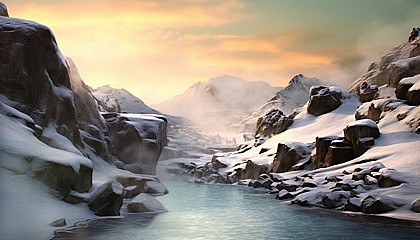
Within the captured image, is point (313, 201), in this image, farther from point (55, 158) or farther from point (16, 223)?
point (16, 223)

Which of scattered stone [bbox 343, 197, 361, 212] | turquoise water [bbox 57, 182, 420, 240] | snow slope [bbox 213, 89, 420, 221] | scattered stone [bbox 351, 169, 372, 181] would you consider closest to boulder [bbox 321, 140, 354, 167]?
snow slope [bbox 213, 89, 420, 221]

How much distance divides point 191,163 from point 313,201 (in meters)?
94.3

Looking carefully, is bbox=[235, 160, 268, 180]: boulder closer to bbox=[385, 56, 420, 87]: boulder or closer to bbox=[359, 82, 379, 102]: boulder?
bbox=[385, 56, 420, 87]: boulder

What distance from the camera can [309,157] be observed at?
6988 cm

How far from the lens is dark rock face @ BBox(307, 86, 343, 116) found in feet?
343

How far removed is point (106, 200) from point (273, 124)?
94580 millimetres

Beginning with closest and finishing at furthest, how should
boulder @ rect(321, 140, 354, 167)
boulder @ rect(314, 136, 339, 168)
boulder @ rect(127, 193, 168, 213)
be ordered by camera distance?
boulder @ rect(127, 193, 168, 213) < boulder @ rect(321, 140, 354, 167) < boulder @ rect(314, 136, 339, 168)

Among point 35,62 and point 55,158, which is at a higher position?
point 35,62

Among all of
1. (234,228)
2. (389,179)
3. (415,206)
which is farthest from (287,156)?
(234,228)

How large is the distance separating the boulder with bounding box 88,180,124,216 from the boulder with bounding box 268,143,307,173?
159 feet

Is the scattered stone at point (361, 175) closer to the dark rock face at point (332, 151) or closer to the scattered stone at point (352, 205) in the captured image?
the scattered stone at point (352, 205)

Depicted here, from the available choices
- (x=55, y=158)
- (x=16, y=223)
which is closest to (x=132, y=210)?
(x=55, y=158)

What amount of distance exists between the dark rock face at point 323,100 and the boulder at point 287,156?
34.2m

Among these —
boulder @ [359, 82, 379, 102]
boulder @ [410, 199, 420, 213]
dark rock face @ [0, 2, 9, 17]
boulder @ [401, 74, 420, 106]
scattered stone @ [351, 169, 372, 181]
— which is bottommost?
scattered stone @ [351, 169, 372, 181]
